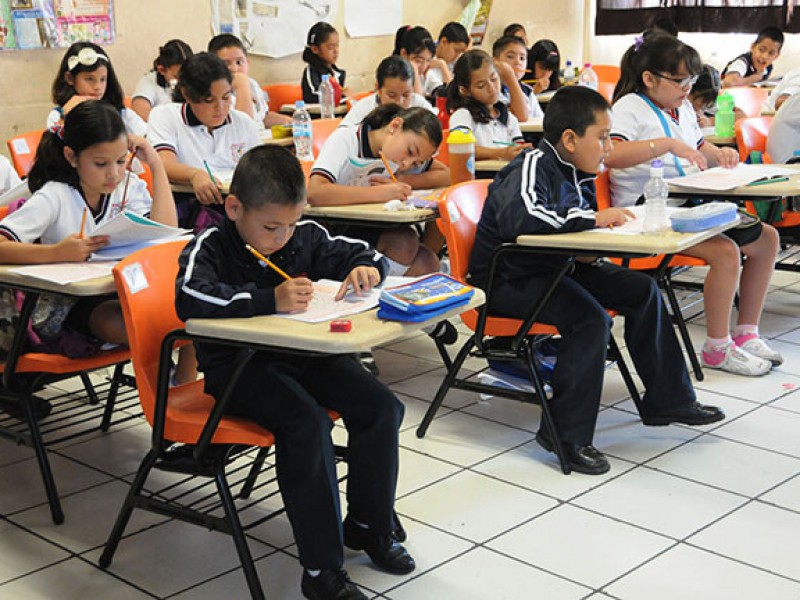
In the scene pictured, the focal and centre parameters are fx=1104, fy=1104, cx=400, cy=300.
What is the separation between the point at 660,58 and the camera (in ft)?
13.3

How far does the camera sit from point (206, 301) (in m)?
2.34

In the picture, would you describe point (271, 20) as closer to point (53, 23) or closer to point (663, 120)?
point (53, 23)

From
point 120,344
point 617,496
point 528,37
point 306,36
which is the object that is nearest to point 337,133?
point 120,344

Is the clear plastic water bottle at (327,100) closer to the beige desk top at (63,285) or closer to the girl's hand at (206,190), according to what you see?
the girl's hand at (206,190)

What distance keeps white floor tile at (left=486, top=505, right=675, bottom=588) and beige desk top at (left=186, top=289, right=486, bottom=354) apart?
69 cm

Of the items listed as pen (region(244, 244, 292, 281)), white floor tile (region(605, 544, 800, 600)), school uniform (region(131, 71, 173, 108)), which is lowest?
white floor tile (region(605, 544, 800, 600))

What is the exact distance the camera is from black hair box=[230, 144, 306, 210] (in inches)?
97.1

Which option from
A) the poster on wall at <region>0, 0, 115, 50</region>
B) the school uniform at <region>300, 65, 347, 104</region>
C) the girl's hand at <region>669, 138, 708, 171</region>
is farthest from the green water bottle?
the poster on wall at <region>0, 0, 115, 50</region>

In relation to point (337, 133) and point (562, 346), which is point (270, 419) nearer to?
point (562, 346)

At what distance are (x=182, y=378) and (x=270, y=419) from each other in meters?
0.93

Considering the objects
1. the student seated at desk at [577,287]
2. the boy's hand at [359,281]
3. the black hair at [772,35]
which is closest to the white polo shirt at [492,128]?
the student seated at desk at [577,287]

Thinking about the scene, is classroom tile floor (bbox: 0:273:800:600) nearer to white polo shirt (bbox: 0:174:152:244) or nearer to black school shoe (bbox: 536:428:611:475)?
black school shoe (bbox: 536:428:611:475)

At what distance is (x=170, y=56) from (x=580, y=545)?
443 centimetres

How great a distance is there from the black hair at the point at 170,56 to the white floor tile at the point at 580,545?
420 centimetres
